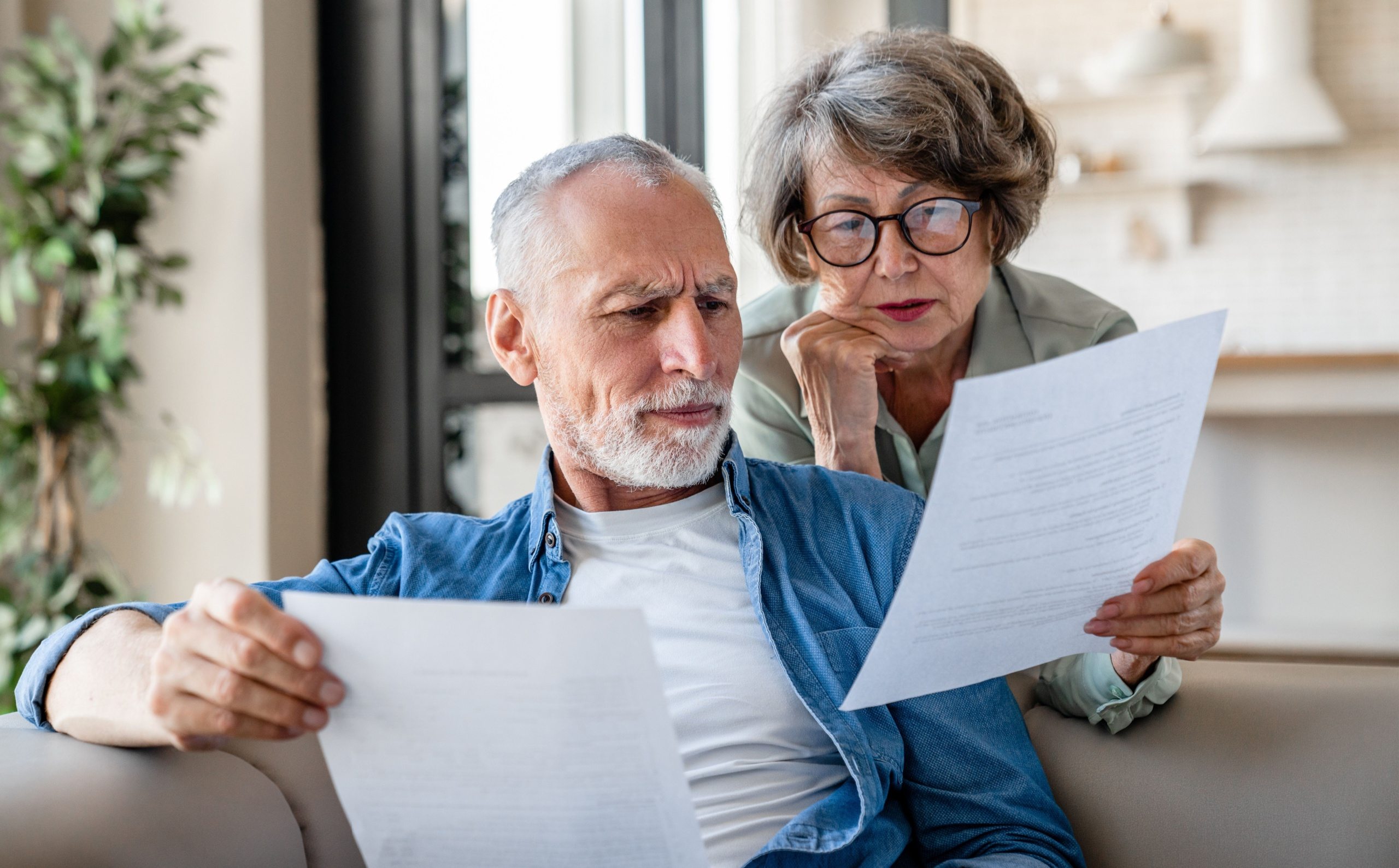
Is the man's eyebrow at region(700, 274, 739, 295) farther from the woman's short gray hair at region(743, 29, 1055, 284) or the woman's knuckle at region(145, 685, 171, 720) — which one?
the woman's knuckle at region(145, 685, 171, 720)

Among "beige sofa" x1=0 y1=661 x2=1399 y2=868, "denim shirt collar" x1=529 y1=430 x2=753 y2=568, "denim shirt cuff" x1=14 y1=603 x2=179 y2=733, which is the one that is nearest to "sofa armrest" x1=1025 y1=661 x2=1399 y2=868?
"beige sofa" x1=0 y1=661 x2=1399 y2=868

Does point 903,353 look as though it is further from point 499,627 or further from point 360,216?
point 360,216

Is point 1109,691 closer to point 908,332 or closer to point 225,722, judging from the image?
point 908,332

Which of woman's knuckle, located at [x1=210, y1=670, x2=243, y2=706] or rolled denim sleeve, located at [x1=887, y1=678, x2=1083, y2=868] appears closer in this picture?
woman's knuckle, located at [x1=210, y1=670, x2=243, y2=706]

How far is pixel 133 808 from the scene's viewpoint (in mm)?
980

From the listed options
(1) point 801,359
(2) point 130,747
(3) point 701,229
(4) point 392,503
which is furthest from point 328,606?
(4) point 392,503

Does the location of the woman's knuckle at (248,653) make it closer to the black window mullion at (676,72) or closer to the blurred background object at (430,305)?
the blurred background object at (430,305)

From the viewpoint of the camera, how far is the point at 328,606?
786 millimetres

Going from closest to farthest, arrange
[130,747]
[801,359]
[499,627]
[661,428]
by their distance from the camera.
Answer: [499,627]
[130,747]
[661,428]
[801,359]

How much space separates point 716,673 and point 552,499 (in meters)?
0.28

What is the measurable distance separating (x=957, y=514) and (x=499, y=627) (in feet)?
1.06

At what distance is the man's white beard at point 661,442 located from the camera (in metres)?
1.21

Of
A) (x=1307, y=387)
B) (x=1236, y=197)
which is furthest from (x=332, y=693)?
(x=1236, y=197)

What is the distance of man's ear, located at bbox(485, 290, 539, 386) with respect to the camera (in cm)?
134
